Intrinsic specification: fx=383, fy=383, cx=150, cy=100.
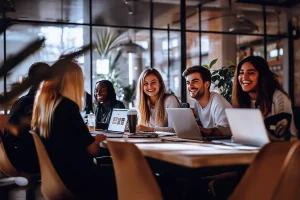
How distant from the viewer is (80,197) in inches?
78.7

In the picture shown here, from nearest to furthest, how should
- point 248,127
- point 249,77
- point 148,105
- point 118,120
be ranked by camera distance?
point 248,127
point 249,77
point 118,120
point 148,105

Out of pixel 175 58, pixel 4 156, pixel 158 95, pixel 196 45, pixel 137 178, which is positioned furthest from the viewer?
pixel 175 58

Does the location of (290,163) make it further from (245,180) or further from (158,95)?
(158,95)

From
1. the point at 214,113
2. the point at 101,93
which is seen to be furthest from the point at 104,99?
the point at 214,113

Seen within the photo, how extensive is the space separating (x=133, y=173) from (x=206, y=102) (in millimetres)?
1821

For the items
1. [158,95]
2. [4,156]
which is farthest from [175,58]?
[4,156]

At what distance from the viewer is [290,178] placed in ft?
5.33

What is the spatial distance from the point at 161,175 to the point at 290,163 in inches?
48.6

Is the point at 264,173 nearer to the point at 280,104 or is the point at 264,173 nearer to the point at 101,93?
the point at 280,104

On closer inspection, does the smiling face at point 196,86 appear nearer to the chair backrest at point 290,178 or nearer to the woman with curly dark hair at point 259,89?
the woman with curly dark hair at point 259,89

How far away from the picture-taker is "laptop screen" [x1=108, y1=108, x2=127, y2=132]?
297 cm

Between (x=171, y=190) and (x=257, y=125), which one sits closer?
(x=257, y=125)

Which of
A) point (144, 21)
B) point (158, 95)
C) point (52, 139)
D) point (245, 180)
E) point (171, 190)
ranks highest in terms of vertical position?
point (144, 21)

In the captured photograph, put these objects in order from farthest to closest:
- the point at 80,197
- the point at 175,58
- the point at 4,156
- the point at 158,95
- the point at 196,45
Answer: the point at 175,58 → the point at 196,45 → the point at 158,95 → the point at 4,156 → the point at 80,197
